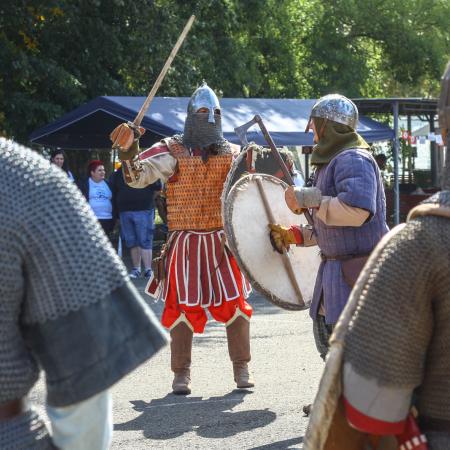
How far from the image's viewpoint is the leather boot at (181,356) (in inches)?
279

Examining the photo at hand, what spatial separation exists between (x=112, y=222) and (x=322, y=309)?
31.7 feet

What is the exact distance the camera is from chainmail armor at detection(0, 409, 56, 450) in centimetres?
234

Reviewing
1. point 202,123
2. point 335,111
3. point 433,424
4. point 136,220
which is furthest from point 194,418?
point 136,220

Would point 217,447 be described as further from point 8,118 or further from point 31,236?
point 8,118

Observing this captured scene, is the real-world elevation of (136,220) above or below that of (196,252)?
below

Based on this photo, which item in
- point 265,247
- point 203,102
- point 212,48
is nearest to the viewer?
point 265,247

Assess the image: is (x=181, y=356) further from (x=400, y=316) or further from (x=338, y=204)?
(x=400, y=316)

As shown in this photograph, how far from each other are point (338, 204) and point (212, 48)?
16.2 metres

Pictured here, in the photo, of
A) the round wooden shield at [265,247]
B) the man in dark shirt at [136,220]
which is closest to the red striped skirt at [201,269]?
the round wooden shield at [265,247]

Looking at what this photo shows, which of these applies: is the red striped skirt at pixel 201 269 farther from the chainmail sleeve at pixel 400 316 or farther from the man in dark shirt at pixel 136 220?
the man in dark shirt at pixel 136 220

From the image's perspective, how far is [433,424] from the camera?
8.71ft

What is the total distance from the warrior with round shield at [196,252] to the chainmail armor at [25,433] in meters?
4.59

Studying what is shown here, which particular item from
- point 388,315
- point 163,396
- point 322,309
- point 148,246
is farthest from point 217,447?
point 148,246

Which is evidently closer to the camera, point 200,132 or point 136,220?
point 200,132
